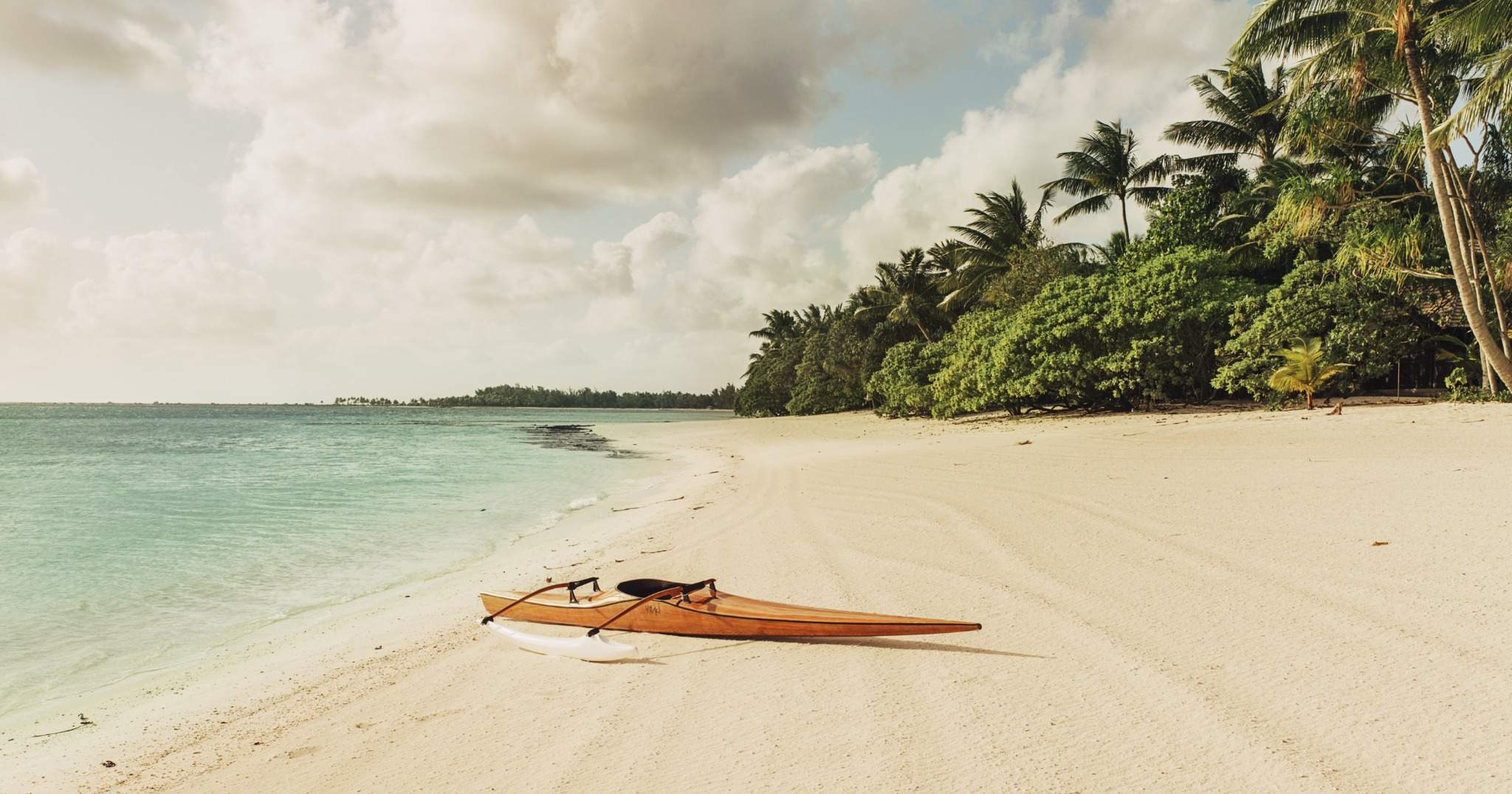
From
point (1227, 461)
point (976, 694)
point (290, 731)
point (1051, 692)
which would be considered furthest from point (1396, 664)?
point (1227, 461)

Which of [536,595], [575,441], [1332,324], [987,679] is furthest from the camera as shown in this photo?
[575,441]

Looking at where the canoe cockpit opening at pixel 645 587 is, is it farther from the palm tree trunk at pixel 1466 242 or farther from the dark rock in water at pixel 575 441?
the dark rock in water at pixel 575 441

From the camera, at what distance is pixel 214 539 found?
10.5m

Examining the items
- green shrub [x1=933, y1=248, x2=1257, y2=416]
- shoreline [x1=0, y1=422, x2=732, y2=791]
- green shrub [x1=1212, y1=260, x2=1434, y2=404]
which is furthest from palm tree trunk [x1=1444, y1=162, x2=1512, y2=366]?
shoreline [x1=0, y1=422, x2=732, y2=791]

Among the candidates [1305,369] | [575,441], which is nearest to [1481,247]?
[1305,369]

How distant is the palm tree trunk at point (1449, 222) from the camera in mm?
12227

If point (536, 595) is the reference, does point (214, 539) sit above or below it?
below

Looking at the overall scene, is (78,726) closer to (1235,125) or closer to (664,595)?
(664,595)

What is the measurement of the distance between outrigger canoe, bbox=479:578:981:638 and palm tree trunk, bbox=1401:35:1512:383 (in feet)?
47.5

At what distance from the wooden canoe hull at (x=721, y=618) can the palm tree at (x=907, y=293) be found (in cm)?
3136

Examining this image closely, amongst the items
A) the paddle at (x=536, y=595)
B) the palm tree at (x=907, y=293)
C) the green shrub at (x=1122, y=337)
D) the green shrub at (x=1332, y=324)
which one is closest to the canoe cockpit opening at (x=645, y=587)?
the paddle at (x=536, y=595)

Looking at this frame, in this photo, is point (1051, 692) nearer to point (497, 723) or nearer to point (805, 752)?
point (805, 752)

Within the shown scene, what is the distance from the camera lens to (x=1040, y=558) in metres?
5.31

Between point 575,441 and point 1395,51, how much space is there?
3104 centimetres
